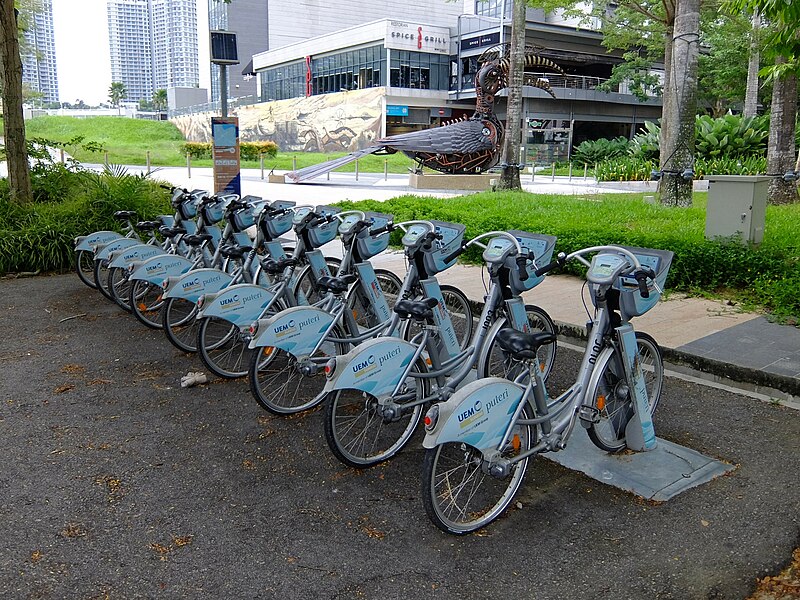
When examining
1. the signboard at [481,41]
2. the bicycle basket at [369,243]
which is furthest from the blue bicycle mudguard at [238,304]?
the signboard at [481,41]

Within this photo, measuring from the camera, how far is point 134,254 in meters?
6.95

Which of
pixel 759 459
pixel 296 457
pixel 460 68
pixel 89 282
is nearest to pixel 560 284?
pixel 759 459

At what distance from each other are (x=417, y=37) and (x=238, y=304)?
1833 inches

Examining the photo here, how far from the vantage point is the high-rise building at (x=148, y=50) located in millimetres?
95062

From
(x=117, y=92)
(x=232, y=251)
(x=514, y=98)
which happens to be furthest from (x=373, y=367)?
(x=117, y=92)

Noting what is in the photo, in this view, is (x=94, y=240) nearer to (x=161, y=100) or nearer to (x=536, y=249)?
(x=536, y=249)

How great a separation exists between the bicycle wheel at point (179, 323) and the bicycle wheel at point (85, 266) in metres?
2.68

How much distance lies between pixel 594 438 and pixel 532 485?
474mm

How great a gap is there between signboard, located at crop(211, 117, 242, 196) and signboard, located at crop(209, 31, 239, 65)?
904 millimetres

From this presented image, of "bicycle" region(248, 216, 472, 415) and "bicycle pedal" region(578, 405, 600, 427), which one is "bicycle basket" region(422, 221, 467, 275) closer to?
"bicycle" region(248, 216, 472, 415)

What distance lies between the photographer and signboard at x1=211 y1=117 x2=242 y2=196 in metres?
11.0

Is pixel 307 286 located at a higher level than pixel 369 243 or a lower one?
lower

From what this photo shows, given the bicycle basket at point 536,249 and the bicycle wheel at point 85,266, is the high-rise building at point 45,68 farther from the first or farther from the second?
the bicycle basket at point 536,249

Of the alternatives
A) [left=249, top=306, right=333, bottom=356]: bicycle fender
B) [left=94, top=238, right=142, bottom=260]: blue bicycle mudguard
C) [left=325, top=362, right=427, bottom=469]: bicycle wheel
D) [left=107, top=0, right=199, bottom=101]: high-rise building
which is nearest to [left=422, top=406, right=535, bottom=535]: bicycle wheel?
[left=325, top=362, right=427, bottom=469]: bicycle wheel
